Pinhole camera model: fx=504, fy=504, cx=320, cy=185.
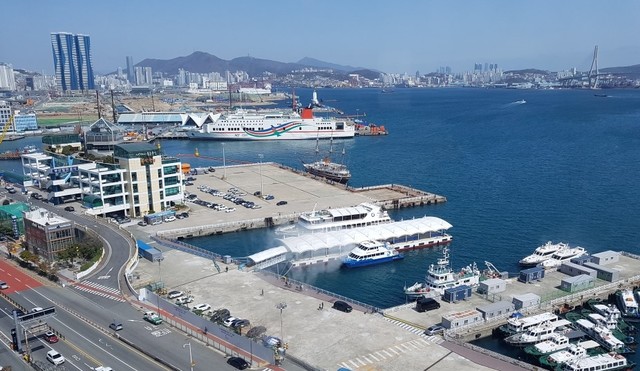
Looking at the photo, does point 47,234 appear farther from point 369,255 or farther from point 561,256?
point 561,256

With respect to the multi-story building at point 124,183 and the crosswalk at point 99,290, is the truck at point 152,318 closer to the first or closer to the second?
the crosswalk at point 99,290

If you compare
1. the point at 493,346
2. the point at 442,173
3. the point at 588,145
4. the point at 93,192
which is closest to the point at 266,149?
the point at 442,173

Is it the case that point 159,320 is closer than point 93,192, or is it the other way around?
point 159,320

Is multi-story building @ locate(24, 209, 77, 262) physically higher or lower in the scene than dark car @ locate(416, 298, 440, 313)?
higher

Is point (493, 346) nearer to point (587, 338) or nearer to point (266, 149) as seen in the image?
point (587, 338)

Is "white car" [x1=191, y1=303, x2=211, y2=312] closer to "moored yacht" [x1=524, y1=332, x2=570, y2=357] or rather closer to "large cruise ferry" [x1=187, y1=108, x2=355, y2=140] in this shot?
"moored yacht" [x1=524, y1=332, x2=570, y2=357]

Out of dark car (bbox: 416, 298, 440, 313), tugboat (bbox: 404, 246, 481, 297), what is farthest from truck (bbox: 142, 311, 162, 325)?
tugboat (bbox: 404, 246, 481, 297)

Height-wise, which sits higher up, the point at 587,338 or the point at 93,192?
the point at 93,192
